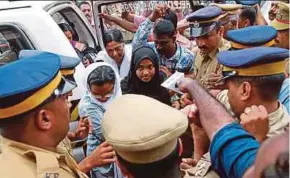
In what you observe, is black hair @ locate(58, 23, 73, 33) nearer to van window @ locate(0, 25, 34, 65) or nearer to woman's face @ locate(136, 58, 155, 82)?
van window @ locate(0, 25, 34, 65)

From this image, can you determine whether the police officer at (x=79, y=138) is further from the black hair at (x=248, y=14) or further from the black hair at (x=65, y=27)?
the black hair at (x=248, y=14)

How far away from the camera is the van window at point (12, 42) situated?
4.02 metres

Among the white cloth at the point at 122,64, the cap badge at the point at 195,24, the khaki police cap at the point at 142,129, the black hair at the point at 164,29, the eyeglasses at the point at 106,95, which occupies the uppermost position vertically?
the khaki police cap at the point at 142,129

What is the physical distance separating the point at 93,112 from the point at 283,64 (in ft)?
4.90

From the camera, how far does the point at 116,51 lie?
4.98 meters

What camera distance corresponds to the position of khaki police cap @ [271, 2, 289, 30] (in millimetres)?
4027

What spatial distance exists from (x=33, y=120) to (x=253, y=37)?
61.4 inches

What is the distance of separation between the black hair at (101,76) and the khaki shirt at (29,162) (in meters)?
1.39

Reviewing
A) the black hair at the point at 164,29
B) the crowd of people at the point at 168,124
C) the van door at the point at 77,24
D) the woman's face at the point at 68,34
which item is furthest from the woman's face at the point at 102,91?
the van door at the point at 77,24

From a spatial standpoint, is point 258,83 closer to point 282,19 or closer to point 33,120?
point 33,120

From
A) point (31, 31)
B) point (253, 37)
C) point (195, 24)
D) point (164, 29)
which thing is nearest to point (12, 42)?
point (31, 31)

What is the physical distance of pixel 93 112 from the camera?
3.43 metres

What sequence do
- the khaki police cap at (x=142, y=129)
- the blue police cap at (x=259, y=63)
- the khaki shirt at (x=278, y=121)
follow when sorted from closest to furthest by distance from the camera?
the khaki police cap at (x=142, y=129)
the khaki shirt at (x=278, y=121)
the blue police cap at (x=259, y=63)

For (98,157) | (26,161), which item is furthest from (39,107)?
(98,157)
